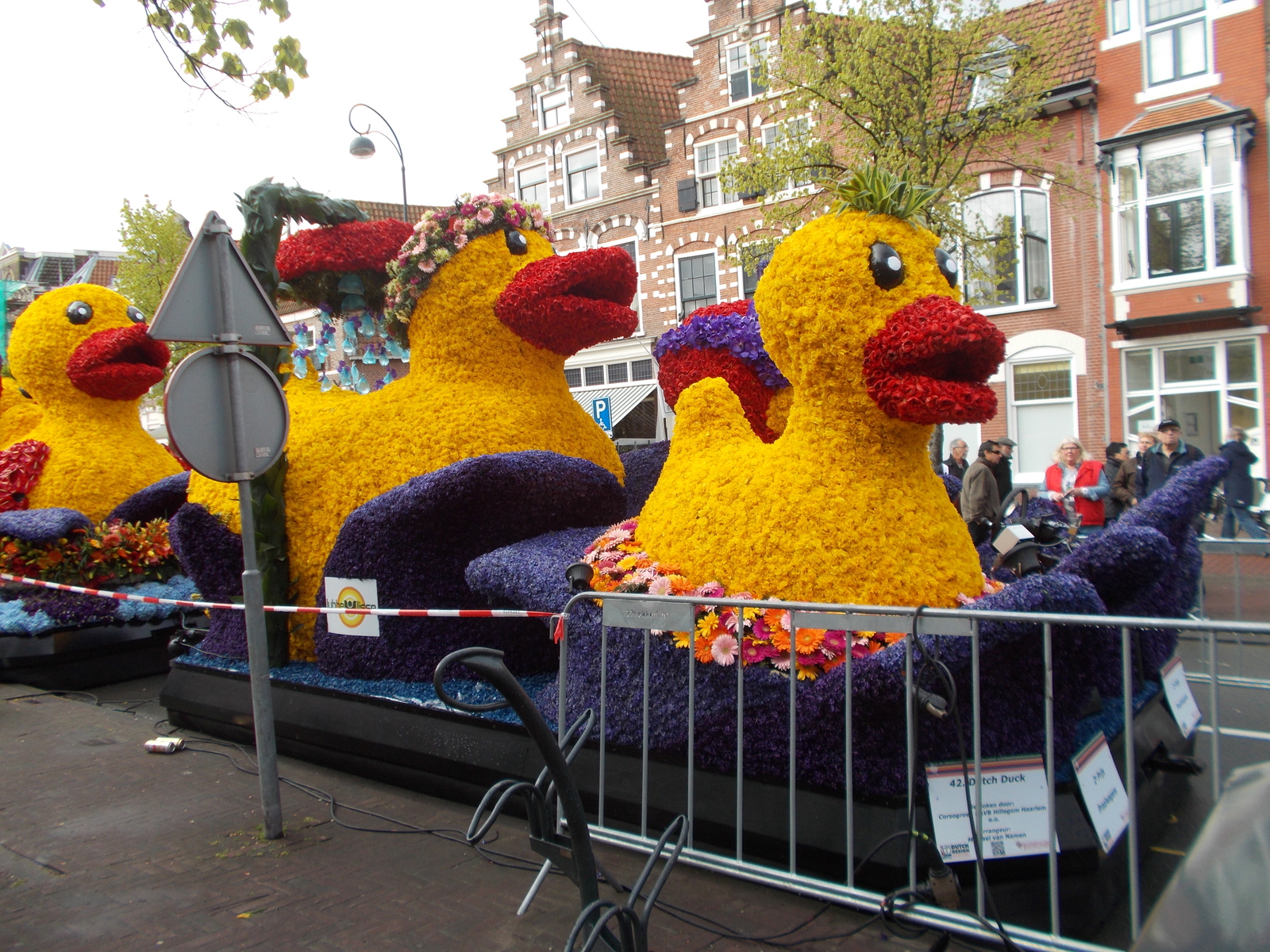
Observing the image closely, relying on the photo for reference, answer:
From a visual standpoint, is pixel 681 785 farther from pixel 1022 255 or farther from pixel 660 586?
pixel 1022 255

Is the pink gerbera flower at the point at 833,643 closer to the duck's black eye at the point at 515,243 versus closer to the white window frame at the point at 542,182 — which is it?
the duck's black eye at the point at 515,243

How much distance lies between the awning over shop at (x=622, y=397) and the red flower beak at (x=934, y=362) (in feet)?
57.3

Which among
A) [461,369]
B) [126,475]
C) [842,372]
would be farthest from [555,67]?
[842,372]

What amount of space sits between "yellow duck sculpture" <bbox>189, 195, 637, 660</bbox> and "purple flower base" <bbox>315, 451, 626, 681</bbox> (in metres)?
0.38

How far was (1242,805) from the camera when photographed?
1.12 meters

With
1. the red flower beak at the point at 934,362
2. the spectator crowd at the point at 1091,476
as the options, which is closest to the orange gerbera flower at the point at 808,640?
the red flower beak at the point at 934,362

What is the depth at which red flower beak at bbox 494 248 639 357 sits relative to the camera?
477cm

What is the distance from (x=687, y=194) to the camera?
20.2 meters

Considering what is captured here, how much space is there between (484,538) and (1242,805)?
3.69 metres

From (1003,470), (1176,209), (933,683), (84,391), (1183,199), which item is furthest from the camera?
(1176,209)

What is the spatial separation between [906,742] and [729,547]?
91 cm

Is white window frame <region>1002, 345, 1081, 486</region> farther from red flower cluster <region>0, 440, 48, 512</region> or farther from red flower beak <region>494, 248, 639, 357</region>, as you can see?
red flower cluster <region>0, 440, 48, 512</region>

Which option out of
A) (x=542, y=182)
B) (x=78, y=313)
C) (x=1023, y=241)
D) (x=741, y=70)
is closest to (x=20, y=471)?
(x=78, y=313)

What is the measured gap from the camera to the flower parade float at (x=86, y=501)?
6.97 meters
